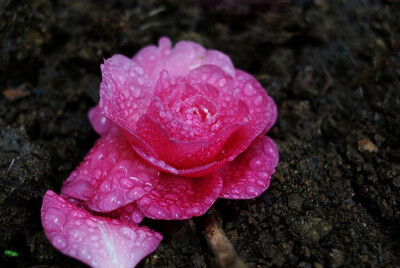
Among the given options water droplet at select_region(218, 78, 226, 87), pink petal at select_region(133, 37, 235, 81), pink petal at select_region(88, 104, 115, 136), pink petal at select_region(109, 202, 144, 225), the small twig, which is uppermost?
pink petal at select_region(133, 37, 235, 81)

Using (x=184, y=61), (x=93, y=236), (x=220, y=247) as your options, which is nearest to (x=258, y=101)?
(x=184, y=61)

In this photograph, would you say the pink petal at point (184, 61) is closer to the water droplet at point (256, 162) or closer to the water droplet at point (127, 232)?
the water droplet at point (256, 162)

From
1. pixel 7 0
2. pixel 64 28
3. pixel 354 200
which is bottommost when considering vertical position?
pixel 354 200

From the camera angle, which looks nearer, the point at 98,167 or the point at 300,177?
the point at 98,167

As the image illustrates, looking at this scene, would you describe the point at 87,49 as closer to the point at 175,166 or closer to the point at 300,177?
the point at 175,166

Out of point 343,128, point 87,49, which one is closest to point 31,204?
point 87,49

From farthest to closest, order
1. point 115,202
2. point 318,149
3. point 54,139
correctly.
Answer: point 54,139 < point 318,149 < point 115,202

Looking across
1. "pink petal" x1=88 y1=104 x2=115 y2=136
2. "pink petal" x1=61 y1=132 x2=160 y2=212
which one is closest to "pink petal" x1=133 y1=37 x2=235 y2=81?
"pink petal" x1=88 y1=104 x2=115 y2=136

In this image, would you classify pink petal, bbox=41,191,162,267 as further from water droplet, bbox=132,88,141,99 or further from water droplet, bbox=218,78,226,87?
water droplet, bbox=218,78,226,87
